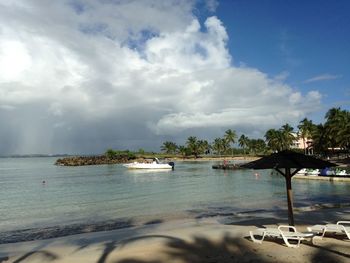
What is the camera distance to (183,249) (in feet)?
37.2

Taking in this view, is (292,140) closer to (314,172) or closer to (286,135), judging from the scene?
(286,135)

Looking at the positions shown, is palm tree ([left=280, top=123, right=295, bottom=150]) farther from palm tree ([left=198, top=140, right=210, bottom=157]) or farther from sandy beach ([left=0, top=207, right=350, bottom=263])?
sandy beach ([left=0, top=207, right=350, bottom=263])

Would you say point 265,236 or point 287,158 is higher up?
point 287,158

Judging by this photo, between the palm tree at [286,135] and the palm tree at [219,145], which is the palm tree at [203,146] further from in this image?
the palm tree at [286,135]

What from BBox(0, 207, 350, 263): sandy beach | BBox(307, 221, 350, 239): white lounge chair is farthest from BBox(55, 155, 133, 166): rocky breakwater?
BBox(307, 221, 350, 239): white lounge chair

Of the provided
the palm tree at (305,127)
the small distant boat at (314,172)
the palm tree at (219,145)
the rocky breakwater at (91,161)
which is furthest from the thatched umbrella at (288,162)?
the palm tree at (219,145)

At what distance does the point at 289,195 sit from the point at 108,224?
1086 cm

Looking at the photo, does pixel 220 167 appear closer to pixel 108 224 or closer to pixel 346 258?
pixel 108 224

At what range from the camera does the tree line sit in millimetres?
78125

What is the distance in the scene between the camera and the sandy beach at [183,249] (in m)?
9.95

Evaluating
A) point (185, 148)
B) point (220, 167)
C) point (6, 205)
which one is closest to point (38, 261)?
point (6, 205)

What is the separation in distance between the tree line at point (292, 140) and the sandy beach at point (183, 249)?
66462 mm

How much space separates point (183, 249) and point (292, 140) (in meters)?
113

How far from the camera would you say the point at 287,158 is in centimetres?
1112
